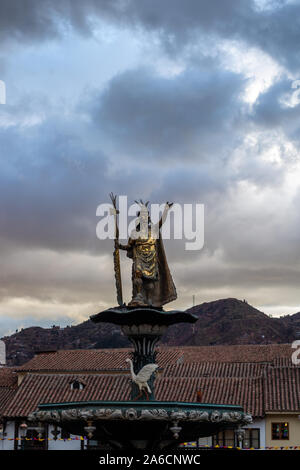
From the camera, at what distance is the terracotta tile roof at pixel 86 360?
6078 cm

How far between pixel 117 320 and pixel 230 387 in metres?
30.4

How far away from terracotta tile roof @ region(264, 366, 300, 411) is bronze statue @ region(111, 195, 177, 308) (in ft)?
87.5

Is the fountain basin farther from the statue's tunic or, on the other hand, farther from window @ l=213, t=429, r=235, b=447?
window @ l=213, t=429, r=235, b=447

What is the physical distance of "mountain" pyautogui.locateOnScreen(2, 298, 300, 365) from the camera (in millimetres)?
127213

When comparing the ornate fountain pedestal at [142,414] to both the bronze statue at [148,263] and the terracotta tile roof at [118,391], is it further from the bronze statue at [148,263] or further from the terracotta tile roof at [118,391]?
the terracotta tile roof at [118,391]

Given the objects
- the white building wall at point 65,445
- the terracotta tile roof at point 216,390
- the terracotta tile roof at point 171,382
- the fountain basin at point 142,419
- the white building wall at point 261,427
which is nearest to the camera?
the fountain basin at point 142,419

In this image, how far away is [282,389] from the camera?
1982 inches

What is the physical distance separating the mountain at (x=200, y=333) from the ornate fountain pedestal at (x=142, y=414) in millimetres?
94904

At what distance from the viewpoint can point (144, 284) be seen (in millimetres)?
23688

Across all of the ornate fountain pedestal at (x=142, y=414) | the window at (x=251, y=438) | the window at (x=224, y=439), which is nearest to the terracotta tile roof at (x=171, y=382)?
the window at (x=251, y=438)

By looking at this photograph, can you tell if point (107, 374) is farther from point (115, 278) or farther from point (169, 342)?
point (169, 342)

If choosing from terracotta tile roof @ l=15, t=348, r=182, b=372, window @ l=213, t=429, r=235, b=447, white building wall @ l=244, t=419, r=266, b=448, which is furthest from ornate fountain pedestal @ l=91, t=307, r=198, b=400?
terracotta tile roof @ l=15, t=348, r=182, b=372

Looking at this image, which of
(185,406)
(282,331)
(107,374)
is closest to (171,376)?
(107,374)

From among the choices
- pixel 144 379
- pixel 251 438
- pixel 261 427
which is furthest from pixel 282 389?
pixel 144 379
